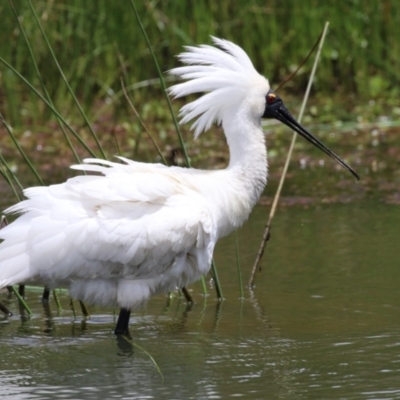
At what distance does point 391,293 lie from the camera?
23.8 ft

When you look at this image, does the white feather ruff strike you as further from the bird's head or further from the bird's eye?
the bird's eye

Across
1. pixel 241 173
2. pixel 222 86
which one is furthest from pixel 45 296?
pixel 222 86

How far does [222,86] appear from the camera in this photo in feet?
23.0

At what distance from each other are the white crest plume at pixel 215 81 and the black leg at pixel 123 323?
4.06ft

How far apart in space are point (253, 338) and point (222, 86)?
1617 mm

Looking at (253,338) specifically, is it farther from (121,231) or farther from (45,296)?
(45,296)

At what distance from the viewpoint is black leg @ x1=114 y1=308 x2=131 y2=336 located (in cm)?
658

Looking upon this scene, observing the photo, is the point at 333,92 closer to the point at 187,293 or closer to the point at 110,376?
the point at 187,293

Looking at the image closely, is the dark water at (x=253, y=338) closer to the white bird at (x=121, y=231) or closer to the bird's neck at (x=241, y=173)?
the white bird at (x=121, y=231)

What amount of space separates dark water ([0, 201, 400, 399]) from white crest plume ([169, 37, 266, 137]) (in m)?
1.27

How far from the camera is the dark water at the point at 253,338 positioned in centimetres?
552

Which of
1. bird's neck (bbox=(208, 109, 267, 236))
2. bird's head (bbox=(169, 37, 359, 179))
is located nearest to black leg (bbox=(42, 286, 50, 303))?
bird's neck (bbox=(208, 109, 267, 236))

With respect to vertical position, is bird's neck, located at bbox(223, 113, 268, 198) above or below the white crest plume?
below

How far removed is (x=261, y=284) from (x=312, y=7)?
6.79m
